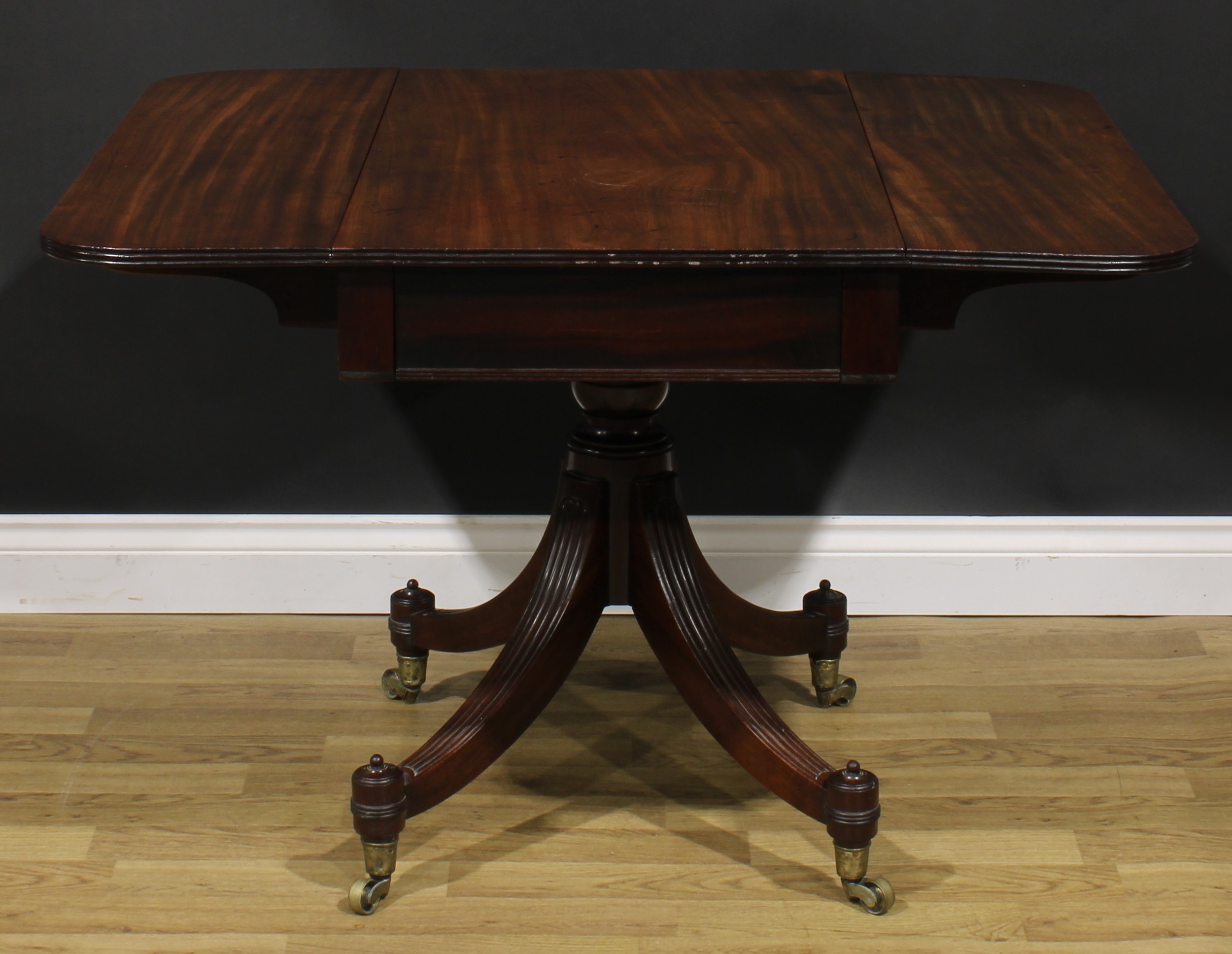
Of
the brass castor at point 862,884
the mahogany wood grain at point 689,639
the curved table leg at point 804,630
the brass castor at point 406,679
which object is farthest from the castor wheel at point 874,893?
the brass castor at point 406,679

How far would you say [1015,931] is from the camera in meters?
1.34

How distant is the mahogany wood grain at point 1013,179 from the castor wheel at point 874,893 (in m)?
0.65

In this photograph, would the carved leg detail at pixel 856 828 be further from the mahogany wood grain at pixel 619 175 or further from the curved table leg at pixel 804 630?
the mahogany wood grain at pixel 619 175

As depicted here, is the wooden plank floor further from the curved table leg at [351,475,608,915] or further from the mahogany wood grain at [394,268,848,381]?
the mahogany wood grain at [394,268,848,381]

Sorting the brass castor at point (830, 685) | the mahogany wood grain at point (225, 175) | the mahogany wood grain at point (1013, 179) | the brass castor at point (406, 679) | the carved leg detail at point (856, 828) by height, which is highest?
the mahogany wood grain at point (1013, 179)

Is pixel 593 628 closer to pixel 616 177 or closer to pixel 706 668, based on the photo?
pixel 706 668

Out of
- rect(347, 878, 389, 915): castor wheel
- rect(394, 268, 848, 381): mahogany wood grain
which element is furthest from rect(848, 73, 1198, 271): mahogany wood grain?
rect(347, 878, 389, 915): castor wheel

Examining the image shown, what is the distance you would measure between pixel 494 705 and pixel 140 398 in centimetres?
76

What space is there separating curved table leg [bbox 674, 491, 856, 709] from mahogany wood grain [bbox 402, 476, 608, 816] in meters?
0.20

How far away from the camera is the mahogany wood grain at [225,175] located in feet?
3.46

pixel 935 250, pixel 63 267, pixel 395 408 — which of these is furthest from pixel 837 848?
pixel 63 267

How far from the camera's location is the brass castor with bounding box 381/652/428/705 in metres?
1.73

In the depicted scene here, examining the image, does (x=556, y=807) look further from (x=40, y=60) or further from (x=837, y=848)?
(x=40, y=60)

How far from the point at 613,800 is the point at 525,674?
7.6 inches
